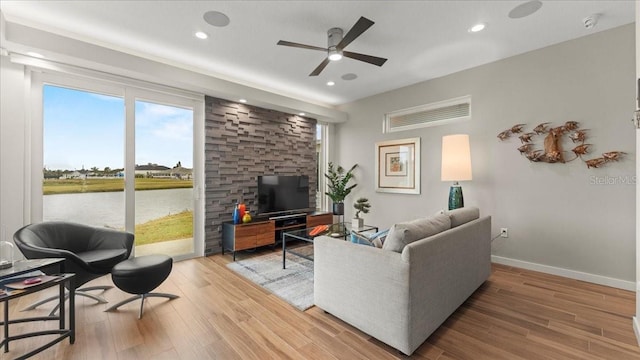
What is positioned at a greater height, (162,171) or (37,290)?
(162,171)

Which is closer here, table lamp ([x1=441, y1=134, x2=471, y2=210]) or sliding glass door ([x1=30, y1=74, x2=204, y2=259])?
sliding glass door ([x1=30, y1=74, x2=204, y2=259])

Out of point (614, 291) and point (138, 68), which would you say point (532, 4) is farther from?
point (138, 68)

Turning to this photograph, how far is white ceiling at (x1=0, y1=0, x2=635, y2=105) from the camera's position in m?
2.51

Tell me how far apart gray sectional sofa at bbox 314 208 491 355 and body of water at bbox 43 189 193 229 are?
2680 millimetres

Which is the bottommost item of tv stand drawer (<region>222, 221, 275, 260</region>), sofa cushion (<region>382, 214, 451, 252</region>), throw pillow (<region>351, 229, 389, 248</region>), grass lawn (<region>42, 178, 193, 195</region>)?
tv stand drawer (<region>222, 221, 275, 260</region>)

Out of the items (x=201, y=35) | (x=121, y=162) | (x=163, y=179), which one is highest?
(x=201, y=35)

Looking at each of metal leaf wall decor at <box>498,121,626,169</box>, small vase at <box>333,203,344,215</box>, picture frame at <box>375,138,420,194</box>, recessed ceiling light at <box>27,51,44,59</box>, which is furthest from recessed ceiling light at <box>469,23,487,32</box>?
recessed ceiling light at <box>27,51,44,59</box>

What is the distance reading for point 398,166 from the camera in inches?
188

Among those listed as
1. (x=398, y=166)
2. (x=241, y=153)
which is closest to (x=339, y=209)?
(x=398, y=166)

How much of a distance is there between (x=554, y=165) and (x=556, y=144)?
256 mm

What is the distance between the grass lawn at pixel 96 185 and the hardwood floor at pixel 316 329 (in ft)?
3.89

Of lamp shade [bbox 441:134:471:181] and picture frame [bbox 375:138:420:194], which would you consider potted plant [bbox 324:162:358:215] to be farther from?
lamp shade [bbox 441:134:471:181]

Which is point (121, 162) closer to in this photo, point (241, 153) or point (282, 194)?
point (241, 153)

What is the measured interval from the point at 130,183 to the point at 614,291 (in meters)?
5.77
